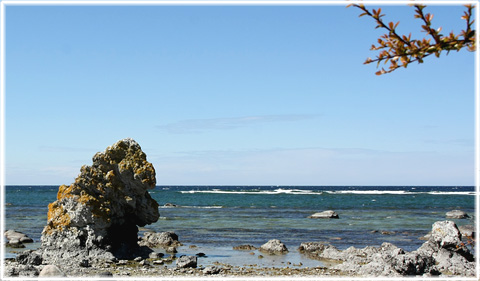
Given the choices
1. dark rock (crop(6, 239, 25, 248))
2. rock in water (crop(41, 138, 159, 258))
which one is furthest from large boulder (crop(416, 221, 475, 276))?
dark rock (crop(6, 239, 25, 248))

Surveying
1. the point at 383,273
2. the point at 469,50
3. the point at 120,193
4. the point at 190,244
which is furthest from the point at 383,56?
the point at 190,244

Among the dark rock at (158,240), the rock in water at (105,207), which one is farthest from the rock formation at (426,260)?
the dark rock at (158,240)

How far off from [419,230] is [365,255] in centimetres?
1802

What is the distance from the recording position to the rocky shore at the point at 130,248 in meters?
19.1

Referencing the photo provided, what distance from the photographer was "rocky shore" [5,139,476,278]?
62.6 ft

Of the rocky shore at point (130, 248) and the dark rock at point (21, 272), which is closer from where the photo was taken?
the dark rock at point (21, 272)

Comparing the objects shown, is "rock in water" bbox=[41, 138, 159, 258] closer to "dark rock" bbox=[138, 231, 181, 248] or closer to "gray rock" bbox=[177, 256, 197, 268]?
"gray rock" bbox=[177, 256, 197, 268]

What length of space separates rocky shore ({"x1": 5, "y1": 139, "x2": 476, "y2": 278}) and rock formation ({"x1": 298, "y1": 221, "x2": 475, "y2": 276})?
0.03m

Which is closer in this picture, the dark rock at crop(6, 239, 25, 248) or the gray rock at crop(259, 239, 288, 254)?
the gray rock at crop(259, 239, 288, 254)

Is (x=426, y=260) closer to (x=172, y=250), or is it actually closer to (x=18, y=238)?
(x=172, y=250)

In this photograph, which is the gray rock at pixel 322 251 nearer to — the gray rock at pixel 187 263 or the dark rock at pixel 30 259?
the gray rock at pixel 187 263

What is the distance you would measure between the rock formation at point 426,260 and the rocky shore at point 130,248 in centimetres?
3

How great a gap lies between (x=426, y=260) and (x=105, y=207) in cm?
1354

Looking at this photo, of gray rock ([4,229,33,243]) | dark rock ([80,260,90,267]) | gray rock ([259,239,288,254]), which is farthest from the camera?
gray rock ([4,229,33,243])
